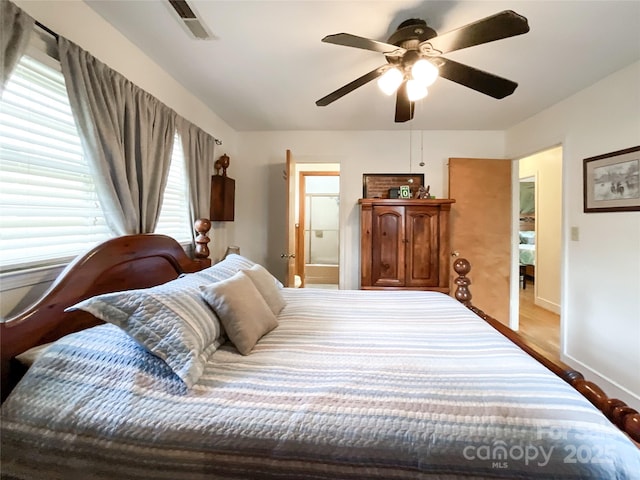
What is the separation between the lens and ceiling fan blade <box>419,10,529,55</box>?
→ 3.89ft

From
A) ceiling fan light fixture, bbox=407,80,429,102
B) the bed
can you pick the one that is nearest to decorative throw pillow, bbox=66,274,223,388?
the bed

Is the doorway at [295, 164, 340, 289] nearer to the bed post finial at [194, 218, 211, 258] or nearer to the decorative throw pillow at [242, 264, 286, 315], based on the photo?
the bed post finial at [194, 218, 211, 258]

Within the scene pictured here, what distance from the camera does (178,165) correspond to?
8.49 ft

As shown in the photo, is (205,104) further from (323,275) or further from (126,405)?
(323,275)

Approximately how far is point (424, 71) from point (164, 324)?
1632 millimetres

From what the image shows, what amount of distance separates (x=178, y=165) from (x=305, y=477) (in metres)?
2.46

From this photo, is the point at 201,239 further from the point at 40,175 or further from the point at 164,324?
the point at 164,324

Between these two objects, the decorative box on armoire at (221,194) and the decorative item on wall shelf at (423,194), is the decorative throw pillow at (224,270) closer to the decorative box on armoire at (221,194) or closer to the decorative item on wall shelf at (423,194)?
the decorative box on armoire at (221,194)

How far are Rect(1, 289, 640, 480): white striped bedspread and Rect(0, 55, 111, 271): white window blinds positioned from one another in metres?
0.59

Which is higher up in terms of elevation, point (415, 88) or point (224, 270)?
point (415, 88)

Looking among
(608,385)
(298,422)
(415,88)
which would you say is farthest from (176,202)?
(608,385)

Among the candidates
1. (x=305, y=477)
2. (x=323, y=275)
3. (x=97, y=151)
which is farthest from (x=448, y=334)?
(x=323, y=275)

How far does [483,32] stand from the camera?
1.30 metres

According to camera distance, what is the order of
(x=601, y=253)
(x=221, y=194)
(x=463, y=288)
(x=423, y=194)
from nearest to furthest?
1. (x=463, y=288)
2. (x=601, y=253)
3. (x=221, y=194)
4. (x=423, y=194)
